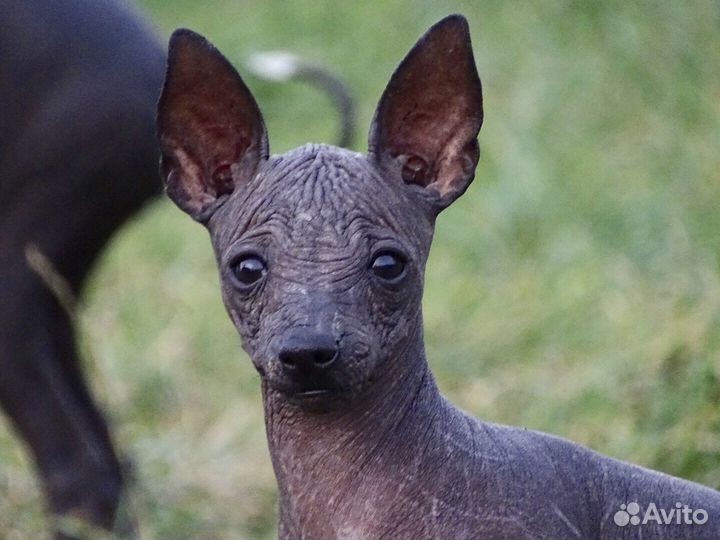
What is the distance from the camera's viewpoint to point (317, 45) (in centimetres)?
891

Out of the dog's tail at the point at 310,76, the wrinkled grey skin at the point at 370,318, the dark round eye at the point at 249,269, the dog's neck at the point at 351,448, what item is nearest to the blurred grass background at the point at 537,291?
the dog's tail at the point at 310,76

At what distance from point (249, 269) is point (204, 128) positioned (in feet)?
1.10

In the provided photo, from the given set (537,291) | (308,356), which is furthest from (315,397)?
(537,291)

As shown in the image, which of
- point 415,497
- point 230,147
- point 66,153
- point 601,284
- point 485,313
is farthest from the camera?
point 485,313

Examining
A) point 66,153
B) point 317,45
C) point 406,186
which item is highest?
point 406,186

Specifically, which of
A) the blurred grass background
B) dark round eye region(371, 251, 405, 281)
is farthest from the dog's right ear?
the blurred grass background

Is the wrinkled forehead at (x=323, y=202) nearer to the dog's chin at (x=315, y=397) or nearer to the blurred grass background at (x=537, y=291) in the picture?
the dog's chin at (x=315, y=397)

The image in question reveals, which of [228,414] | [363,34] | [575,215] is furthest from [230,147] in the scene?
[363,34]

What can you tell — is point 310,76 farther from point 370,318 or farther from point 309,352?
point 309,352

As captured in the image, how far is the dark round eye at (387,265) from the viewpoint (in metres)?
2.40

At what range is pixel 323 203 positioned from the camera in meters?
2.42

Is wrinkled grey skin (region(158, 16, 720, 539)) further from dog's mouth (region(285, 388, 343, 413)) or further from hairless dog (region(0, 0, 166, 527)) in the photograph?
hairless dog (region(0, 0, 166, 527))

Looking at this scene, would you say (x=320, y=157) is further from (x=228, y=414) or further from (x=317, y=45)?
(x=317, y=45)

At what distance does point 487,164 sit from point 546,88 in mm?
557
